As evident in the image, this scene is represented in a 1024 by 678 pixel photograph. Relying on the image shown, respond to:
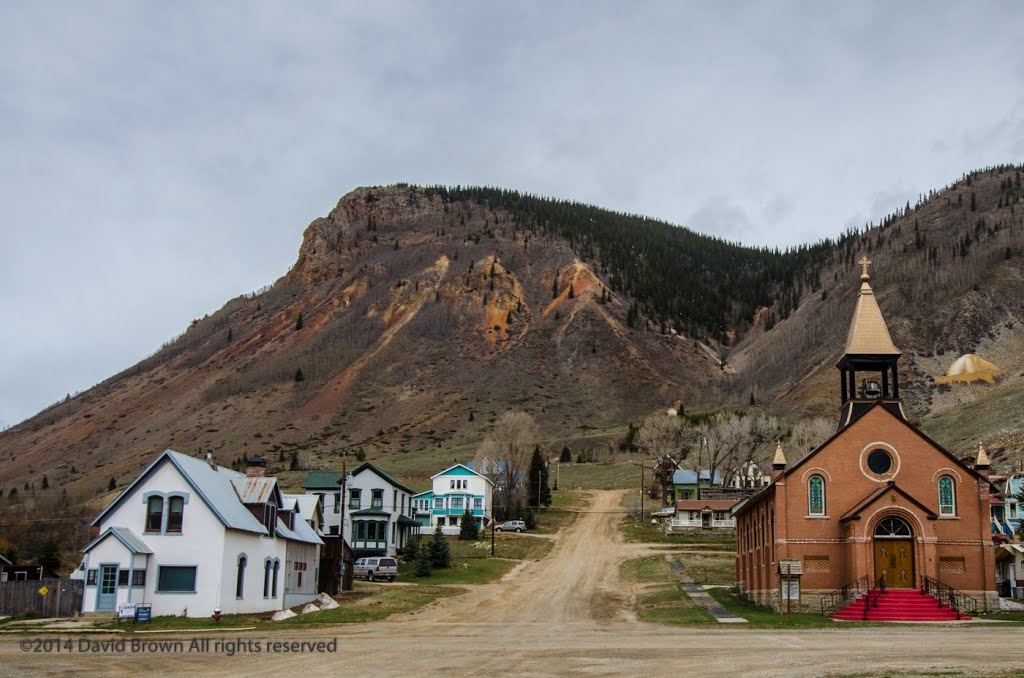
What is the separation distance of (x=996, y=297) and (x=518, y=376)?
85.9m

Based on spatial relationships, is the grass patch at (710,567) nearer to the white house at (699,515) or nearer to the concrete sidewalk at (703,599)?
the concrete sidewalk at (703,599)

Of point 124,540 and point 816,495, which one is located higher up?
point 816,495

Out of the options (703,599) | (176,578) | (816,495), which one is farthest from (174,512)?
(816,495)

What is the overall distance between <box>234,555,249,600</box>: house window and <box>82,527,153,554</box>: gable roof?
3697 mm

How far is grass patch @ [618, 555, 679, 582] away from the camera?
62844 millimetres

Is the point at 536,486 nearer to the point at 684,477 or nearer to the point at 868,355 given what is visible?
the point at 684,477

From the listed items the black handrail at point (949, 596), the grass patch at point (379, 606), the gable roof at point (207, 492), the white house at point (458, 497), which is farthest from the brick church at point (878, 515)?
the white house at point (458, 497)

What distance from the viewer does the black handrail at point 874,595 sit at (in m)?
41.6

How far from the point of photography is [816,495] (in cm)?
4562

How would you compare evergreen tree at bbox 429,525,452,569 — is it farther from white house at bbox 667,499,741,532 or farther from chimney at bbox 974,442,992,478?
chimney at bbox 974,442,992,478

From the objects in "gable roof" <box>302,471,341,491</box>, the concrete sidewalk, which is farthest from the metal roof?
"gable roof" <box>302,471,341,491</box>

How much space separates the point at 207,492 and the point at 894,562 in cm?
2939

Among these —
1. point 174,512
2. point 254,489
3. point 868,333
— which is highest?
point 868,333

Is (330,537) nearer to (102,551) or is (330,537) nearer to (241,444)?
(102,551)
